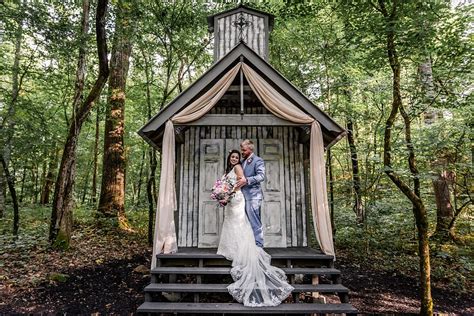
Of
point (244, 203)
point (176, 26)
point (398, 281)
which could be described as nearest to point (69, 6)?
point (176, 26)

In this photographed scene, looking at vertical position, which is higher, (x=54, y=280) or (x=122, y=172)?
(x=122, y=172)

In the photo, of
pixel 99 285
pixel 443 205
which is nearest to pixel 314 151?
pixel 99 285

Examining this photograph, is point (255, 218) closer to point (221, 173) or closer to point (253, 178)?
point (253, 178)

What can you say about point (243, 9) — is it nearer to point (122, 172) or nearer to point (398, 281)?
point (122, 172)

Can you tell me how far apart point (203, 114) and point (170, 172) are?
124cm

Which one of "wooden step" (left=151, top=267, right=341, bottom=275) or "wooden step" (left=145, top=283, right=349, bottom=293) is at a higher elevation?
"wooden step" (left=151, top=267, right=341, bottom=275)

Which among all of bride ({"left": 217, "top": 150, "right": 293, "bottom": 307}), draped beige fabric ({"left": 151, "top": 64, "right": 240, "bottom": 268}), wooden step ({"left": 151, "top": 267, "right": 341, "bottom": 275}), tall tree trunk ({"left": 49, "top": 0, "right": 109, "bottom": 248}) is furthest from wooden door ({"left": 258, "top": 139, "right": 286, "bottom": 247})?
tall tree trunk ({"left": 49, "top": 0, "right": 109, "bottom": 248})

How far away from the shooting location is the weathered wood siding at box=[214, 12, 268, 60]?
7758 mm

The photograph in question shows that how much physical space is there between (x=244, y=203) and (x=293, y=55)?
7.40 metres

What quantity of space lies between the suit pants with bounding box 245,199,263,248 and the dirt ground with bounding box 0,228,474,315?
2405mm

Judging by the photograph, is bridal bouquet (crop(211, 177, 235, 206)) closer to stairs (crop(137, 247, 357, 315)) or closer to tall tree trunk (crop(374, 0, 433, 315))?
stairs (crop(137, 247, 357, 315))

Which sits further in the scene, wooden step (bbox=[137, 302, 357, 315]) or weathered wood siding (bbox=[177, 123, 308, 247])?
weathered wood siding (bbox=[177, 123, 308, 247])

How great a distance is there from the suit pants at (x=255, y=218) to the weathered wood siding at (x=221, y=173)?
3.42ft

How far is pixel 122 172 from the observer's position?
9867mm
